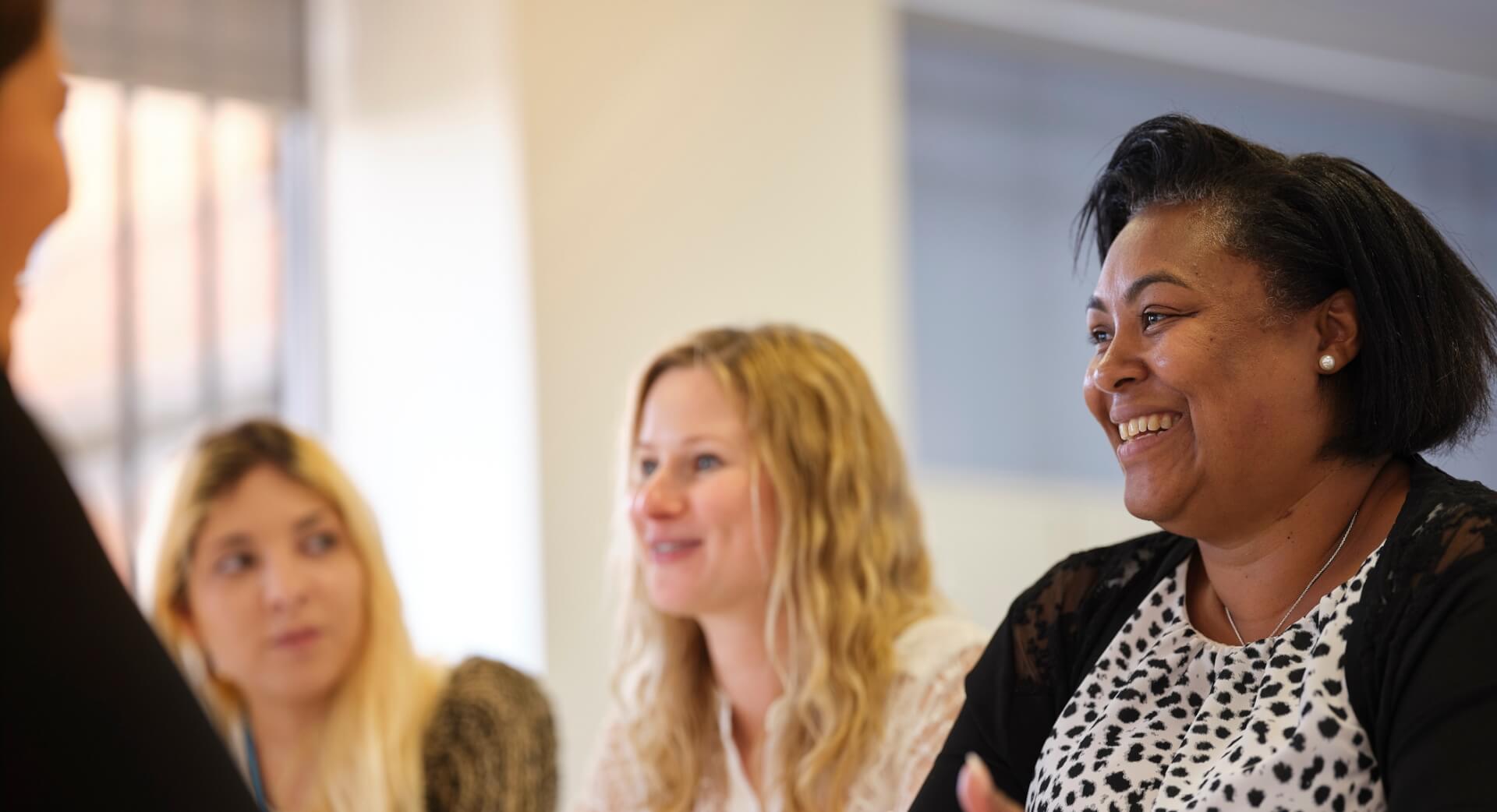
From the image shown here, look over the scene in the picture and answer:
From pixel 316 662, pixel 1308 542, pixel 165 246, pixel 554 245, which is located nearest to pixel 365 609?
pixel 316 662

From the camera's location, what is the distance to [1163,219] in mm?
1606

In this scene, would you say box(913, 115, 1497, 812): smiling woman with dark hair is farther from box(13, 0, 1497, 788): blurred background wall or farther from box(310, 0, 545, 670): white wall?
box(310, 0, 545, 670): white wall

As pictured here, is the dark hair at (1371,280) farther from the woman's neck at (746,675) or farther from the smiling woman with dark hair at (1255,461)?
the woman's neck at (746,675)

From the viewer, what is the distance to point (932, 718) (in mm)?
2240

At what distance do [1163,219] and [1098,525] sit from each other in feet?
13.1

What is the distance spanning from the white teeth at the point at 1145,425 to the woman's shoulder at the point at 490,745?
65.1 inches

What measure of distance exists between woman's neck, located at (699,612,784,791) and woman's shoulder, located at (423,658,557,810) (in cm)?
53

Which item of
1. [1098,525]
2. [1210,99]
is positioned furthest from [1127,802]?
[1210,99]

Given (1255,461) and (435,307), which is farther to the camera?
(435,307)

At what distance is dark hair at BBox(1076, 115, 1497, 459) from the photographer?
1481mm

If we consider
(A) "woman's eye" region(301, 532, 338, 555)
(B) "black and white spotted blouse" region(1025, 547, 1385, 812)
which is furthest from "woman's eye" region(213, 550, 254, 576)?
(B) "black and white spotted blouse" region(1025, 547, 1385, 812)

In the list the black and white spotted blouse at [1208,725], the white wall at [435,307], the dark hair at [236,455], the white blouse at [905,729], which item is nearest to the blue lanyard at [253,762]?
the dark hair at [236,455]

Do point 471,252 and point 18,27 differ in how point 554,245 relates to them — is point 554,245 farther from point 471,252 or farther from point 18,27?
point 18,27

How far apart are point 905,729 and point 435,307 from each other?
238cm
